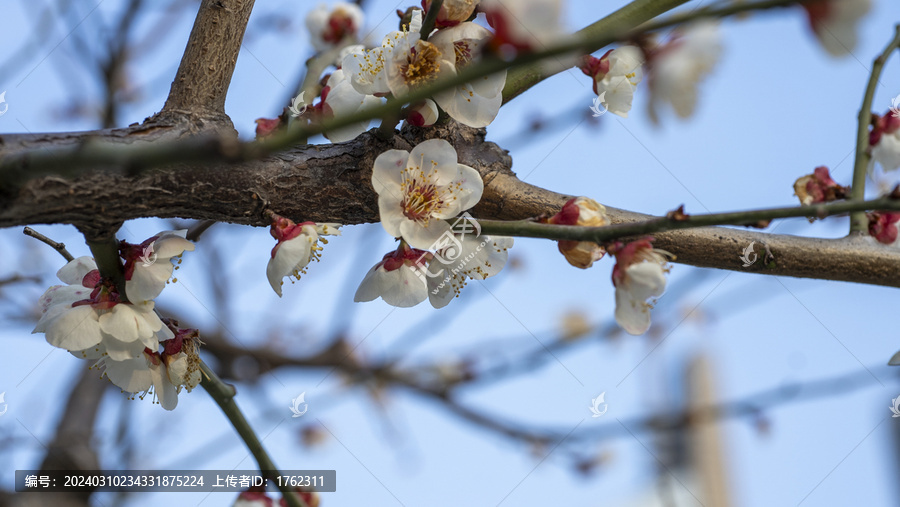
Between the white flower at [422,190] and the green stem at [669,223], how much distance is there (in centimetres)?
9

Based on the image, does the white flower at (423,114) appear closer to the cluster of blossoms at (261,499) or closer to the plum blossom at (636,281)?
the plum blossom at (636,281)

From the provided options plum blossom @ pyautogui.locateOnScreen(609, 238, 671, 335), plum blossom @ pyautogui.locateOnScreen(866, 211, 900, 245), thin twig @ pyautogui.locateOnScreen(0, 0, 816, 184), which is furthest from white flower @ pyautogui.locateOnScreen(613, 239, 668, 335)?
plum blossom @ pyautogui.locateOnScreen(866, 211, 900, 245)

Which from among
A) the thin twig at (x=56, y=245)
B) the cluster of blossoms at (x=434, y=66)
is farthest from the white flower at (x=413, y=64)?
the thin twig at (x=56, y=245)

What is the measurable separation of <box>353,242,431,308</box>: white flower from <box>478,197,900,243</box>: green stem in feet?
0.57

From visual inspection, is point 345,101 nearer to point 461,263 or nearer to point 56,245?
point 461,263

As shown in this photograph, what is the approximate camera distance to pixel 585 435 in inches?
82.0

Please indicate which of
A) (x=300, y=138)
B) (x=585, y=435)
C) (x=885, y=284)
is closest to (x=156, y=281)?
(x=300, y=138)

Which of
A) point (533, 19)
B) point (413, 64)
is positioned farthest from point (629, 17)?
point (533, 19)

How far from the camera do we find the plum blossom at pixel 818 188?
42.6 inches

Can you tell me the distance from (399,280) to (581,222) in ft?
0.84

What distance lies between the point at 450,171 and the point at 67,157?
1.63ft

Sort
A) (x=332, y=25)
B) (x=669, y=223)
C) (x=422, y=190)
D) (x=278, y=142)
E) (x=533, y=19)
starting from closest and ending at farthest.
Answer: (x=278, y=142) → (x=533, y=19) → (x=669, y=223) → (x=422, y=190) → (x=332, y=25)

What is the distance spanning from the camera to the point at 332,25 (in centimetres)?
169

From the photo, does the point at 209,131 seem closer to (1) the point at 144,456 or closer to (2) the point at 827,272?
(2) the point at 827,272
